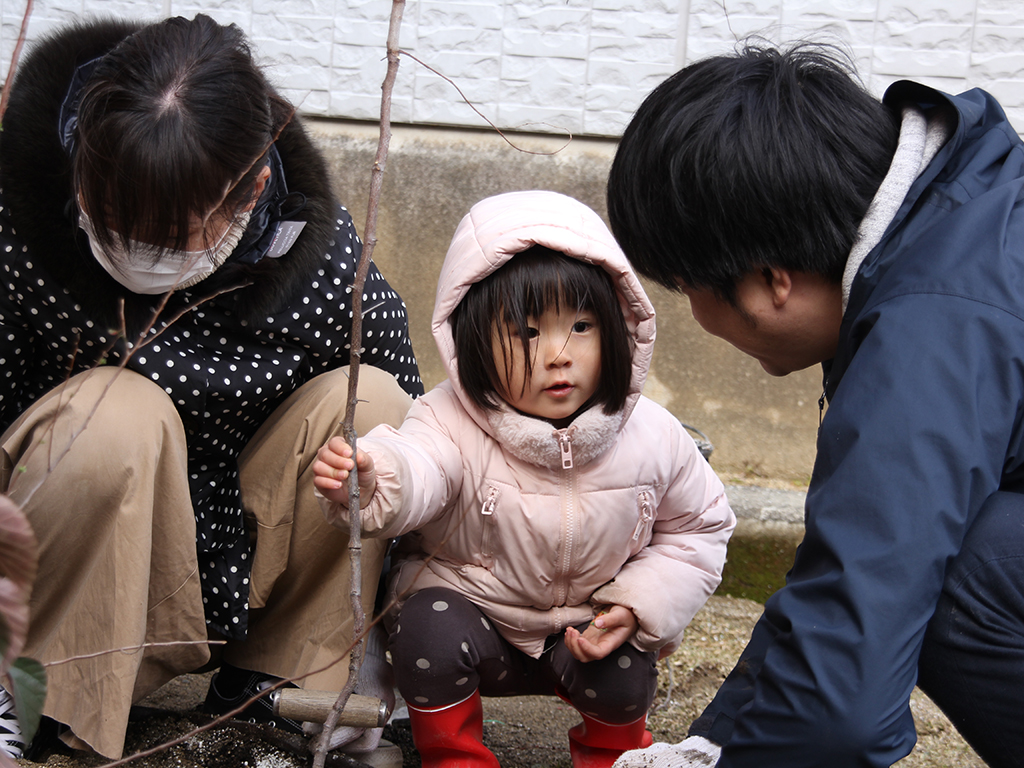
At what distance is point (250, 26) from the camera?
10.8ft

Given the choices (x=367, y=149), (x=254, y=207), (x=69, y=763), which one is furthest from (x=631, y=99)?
(x=69, y=763)

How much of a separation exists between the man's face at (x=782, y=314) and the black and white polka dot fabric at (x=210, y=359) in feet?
2.59

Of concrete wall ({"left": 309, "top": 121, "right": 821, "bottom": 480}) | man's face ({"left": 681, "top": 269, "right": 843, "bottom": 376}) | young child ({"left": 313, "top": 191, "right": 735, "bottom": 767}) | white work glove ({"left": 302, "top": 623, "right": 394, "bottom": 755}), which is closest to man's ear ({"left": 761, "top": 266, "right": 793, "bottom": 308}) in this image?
man's face ({"left": 681, "top": 269, "right": 843, "bottom": 376})

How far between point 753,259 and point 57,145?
1.19m

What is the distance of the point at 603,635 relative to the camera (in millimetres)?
1608

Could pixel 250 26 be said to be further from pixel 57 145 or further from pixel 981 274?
pixel 981 274

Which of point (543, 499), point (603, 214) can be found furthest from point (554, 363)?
point (603, 214)

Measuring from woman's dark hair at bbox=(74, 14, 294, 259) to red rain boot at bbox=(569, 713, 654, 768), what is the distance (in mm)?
1120

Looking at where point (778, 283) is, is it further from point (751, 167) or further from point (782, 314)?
point (751, 167)

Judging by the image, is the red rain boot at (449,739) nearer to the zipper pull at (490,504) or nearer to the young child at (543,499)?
the young child at (543,499)

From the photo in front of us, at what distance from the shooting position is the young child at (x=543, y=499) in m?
1.61

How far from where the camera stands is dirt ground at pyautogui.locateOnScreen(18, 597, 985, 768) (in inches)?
63.7

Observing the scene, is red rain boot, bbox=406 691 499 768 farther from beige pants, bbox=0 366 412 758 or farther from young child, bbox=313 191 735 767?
beige pants, bbox=0 366 412 758

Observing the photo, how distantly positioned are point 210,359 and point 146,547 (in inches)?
15.0
